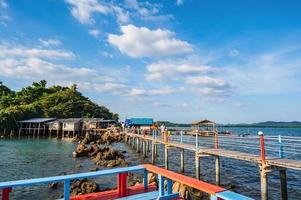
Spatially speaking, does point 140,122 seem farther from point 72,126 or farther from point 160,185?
point 160,185

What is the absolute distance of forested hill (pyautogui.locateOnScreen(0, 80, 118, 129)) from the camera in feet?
207

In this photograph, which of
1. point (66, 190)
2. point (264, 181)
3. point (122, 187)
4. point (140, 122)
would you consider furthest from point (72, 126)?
point (66, 190)

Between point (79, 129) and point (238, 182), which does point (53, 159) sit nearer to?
point (238, 182)

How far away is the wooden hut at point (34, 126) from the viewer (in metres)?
61.7

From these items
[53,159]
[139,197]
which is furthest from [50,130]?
[139,197]

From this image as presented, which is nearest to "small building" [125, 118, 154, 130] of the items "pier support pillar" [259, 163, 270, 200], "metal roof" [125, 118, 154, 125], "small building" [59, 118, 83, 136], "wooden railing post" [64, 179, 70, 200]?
"metal roof" [125, 118, 154, 125]

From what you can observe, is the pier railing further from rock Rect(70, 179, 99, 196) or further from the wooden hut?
the wooden hut

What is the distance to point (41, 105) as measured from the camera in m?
72.1

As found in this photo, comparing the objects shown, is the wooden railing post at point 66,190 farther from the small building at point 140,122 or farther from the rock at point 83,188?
the small building at point 140,122

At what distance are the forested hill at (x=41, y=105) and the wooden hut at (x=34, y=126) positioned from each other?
2.00 metres

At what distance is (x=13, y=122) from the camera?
62.4m

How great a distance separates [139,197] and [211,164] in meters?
19.8

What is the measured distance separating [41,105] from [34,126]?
9.68 metres

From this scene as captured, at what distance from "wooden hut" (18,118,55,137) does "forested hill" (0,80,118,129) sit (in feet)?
6.57
